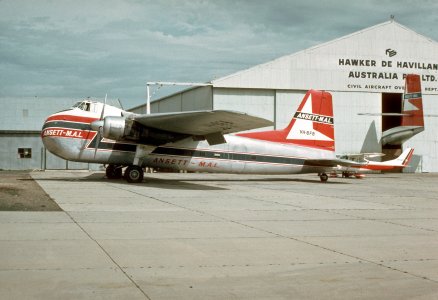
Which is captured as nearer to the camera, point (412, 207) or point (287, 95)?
point (412, 207)

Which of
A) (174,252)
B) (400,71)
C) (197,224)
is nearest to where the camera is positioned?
(174,252)

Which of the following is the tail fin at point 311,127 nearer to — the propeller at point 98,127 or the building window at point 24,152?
the propeller at point 98,127

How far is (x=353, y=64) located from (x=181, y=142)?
26497 millimetres

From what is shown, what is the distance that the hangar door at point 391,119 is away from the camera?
163 ft

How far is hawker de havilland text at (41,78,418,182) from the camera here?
23.2 meters

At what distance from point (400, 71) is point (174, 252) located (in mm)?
44362

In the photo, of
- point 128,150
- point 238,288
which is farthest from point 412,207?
point 128,150

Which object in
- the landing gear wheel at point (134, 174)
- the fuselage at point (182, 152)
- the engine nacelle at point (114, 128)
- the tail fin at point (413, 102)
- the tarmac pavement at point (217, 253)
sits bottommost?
the tarmac pavement at point (217, 253)

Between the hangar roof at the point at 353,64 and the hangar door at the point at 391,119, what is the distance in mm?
3361

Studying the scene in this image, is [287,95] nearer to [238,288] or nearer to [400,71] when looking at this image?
[400,71]

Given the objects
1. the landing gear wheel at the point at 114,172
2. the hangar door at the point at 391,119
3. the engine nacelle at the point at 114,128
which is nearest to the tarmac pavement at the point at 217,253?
the engine nacelle at the point at 114,128

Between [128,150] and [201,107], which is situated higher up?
[201,107]

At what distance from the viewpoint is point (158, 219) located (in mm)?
11633

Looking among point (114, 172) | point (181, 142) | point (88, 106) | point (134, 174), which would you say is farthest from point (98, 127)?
point (114, 172)
